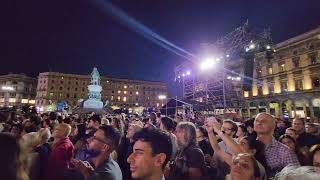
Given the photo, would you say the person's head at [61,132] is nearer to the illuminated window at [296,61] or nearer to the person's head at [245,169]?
the person's head at [245,169]

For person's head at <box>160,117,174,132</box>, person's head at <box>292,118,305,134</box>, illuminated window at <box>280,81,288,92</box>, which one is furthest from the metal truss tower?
illuminated window at <box>280,81,288,92</box>

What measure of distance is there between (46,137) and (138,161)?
3510 mm

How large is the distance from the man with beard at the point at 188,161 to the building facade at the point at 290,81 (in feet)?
118

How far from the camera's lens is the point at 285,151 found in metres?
4.34

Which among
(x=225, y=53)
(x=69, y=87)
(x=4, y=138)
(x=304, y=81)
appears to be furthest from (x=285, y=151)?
(x=69, y=87)

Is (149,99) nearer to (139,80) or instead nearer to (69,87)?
(139,80)

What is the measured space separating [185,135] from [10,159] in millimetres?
3333

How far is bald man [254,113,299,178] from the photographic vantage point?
4.22m

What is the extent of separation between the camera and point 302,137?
24.3 feet

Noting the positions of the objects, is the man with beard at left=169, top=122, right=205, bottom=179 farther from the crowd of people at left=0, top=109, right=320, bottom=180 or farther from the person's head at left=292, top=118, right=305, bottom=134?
the person's head at left=292, top=118, right=305, bottom=134

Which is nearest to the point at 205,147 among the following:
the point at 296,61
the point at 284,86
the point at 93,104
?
the point at 93,104

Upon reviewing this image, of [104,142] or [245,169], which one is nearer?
[245,169]

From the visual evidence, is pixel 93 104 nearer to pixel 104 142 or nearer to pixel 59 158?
pixel 59 158

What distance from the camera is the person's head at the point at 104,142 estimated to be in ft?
12.7
